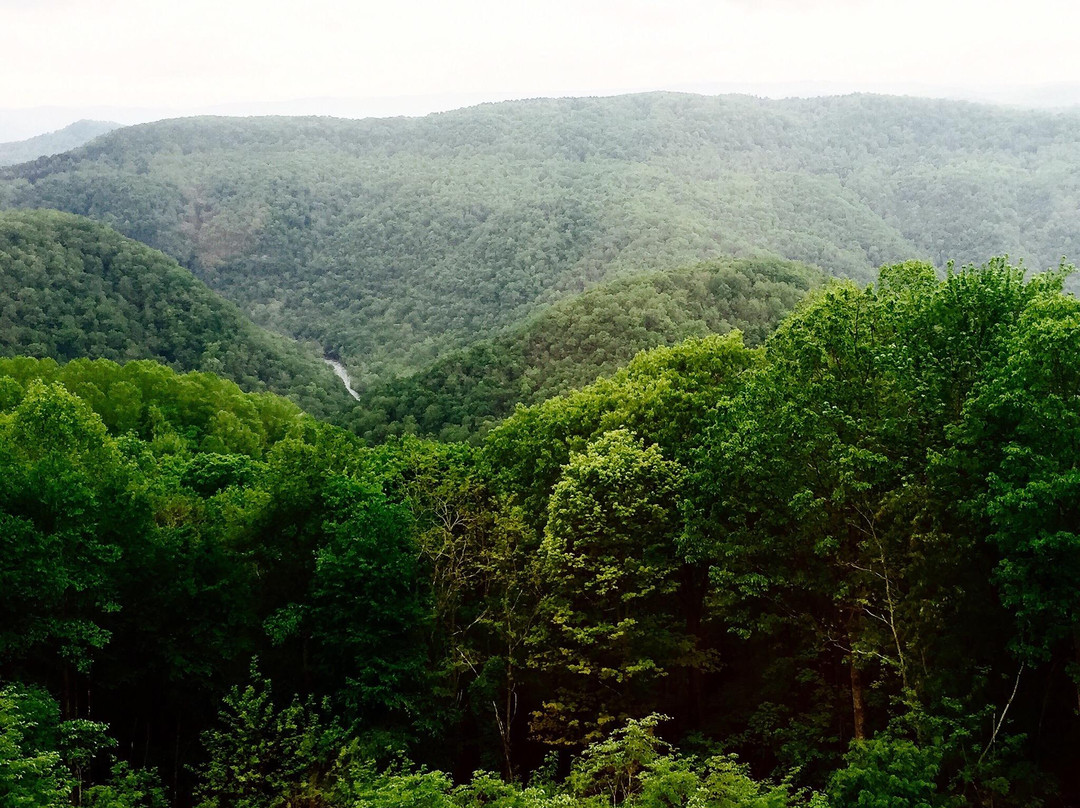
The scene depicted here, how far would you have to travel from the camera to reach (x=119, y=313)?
146 m

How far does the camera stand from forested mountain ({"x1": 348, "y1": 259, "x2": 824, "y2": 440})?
92.1 meters

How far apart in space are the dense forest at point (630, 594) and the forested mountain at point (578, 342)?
→ 4879 cm

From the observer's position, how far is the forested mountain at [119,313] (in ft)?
452

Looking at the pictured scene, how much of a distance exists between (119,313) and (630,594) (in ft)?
453

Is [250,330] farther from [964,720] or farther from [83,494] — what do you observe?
[964,720]

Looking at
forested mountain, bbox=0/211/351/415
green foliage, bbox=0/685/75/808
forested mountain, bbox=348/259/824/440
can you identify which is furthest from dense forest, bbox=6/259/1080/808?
forested mountain, bbox=0/211/351/415

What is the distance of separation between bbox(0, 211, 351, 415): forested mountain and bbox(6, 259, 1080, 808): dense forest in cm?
10289

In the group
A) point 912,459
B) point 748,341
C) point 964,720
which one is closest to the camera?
point 964,720

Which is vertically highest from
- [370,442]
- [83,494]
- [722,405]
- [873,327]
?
[873,327]

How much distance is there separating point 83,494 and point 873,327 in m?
24.8

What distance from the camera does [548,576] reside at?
30672mm

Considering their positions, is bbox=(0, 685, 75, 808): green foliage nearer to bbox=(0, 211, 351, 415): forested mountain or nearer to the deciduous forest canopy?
the deciduous forest canopy

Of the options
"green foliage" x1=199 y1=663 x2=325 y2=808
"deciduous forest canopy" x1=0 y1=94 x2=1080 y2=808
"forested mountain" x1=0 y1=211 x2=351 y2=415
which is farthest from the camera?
"forested mountain" x1=0 y1=211 x2=351 y2=415

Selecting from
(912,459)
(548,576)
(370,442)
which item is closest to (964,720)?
(912,459)
